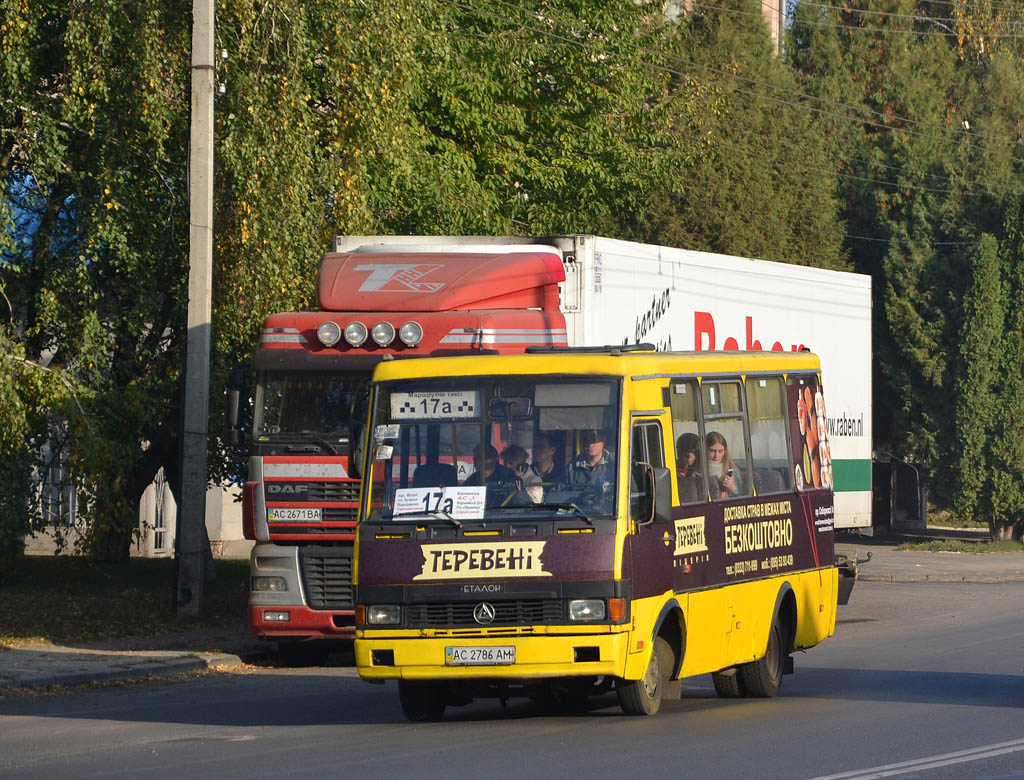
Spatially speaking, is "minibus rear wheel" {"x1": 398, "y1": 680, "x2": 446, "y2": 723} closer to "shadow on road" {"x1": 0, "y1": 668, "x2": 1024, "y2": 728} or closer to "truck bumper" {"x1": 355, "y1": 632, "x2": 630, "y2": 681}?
"shadow on road" {"x1": 0, "y1": 668, "x2": 1024, "y2": 728}

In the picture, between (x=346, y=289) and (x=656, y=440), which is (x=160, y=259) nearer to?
(x=346, y=289)

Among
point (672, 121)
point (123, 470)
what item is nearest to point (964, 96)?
point (672, 121)

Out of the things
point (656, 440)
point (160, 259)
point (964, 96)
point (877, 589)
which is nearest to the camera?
point (656, 440)

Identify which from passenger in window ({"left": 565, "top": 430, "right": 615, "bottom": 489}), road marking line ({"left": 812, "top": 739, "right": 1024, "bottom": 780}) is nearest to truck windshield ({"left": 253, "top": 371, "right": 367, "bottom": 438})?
passenger in window ({"left": 565, "top": 430, "right": 615, "bottom": 489})

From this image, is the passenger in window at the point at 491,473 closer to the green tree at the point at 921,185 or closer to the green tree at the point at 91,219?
the green tree at the point at 91,219

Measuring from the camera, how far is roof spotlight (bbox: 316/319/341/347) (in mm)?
16609

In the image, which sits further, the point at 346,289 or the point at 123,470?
the point at 123,470

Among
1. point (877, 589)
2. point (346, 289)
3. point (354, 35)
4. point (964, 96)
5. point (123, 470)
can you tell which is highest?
point (964, 96)

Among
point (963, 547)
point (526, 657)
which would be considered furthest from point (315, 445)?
point (963, 547)

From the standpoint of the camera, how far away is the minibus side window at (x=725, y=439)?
13719 millimetres

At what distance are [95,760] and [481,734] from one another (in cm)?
255

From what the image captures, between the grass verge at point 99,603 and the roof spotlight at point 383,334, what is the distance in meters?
5.73

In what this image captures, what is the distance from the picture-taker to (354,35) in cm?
2133

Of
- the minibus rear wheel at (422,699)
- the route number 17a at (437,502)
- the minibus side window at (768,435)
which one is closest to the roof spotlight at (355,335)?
the minibus side window at (768,435)
